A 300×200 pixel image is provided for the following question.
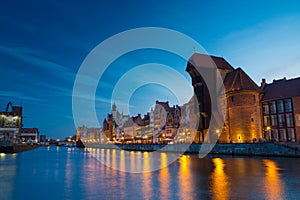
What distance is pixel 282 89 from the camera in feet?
172

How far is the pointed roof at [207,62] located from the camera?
2559 inches

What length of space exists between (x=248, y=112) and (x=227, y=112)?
16.2ft

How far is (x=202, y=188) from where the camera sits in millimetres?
15633

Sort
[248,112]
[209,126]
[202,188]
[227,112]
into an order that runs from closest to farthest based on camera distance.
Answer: [202,188], [248,112], [227,112], [209,126]

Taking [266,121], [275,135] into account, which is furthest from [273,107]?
[275,135]

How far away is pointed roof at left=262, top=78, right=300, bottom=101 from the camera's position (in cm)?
4991

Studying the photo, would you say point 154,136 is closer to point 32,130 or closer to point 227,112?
point 227,112

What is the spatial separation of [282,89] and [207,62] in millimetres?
19146

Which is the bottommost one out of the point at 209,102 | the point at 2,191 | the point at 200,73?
the point at 2,191

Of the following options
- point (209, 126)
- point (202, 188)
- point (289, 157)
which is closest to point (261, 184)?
point (202, 188)

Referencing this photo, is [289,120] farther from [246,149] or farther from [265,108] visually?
[246,149]

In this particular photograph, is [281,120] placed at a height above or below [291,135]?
above

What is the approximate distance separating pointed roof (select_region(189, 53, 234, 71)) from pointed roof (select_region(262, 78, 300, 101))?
12.3 meters

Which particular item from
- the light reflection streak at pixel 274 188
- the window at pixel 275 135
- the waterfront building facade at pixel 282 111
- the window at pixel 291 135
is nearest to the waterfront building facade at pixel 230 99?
the waterfront building facade at pixel 282 111
